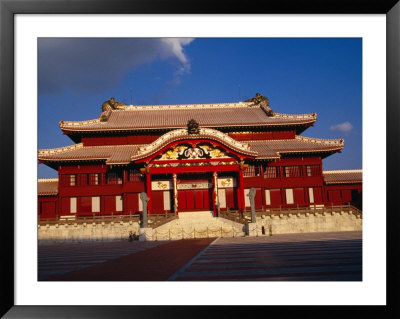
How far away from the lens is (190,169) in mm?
29359

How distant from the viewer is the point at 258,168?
31500 millimetres

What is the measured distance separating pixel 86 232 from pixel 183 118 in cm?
1548

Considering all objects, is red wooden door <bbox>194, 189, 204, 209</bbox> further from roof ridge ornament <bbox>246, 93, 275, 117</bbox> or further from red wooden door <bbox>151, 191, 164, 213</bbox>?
roof ridge ornament <bbox>246, 93, 275, 117</bbox>

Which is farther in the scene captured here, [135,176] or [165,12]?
[135,176]

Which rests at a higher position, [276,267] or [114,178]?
[114,178]

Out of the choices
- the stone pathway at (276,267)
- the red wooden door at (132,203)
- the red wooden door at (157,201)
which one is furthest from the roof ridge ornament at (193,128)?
the stone pathway at (276,267)

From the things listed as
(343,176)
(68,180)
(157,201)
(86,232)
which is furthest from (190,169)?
(343,176)

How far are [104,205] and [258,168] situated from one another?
13632 millimetres

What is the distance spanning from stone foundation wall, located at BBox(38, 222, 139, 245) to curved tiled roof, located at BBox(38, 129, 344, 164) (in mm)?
5519

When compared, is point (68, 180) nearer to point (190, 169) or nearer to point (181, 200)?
point (181, 200)

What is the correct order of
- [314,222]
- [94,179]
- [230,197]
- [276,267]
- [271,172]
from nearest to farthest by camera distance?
[276,267], [314,222], [230,197], [94,179], [271,172]

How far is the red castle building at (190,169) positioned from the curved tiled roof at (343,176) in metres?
0.09

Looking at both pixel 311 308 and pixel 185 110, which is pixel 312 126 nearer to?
pixel 185 110

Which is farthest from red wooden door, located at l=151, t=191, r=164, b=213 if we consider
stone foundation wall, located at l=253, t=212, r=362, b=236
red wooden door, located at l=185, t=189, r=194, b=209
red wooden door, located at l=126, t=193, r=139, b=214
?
stone foundation wall, located at l=253, t=212, r=362, b=236
